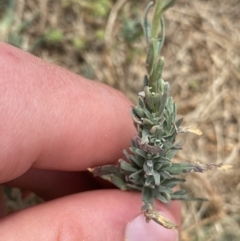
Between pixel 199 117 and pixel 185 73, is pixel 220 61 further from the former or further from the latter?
pixel 199 117

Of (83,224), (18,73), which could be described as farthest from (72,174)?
(18,73)

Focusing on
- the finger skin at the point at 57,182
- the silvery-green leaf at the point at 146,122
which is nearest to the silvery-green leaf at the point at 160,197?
the silvery-green leaf at the point at 146,122

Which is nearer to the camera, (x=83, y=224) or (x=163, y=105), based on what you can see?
(x=163, y=105)

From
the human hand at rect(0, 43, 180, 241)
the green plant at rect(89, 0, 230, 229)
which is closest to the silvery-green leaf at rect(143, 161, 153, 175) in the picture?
the green plant at rect(89, 0, 230, 229)

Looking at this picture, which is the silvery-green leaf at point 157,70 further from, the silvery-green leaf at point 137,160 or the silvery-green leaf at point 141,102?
the silvery-green leaf at point 137,160

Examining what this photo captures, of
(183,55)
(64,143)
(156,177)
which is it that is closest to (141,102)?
(156,177)

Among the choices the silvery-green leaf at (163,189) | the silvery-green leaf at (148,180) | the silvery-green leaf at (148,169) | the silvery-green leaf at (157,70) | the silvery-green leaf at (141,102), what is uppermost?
the silvery-green leaf at (157,70)
